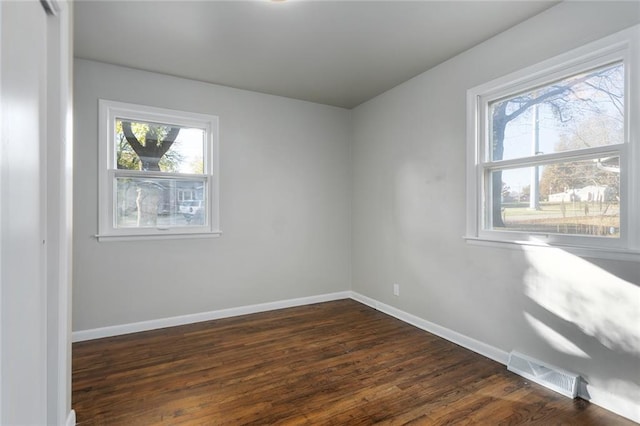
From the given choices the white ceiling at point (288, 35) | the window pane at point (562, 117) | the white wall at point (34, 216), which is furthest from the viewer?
the white ceiling at point (288, 35)

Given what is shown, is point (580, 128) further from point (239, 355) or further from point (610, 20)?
point (239, 355)

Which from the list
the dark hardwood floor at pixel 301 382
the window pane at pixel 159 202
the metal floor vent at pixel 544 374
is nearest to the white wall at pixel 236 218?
the window pane at pixel 159 202

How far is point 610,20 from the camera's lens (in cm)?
195

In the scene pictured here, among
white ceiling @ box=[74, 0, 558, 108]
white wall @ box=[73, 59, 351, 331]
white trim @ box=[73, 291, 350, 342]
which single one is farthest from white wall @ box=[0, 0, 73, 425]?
white wall @ box=[73, 59, 351, 331]

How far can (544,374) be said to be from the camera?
2.22m

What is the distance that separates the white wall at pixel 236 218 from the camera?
120 inches

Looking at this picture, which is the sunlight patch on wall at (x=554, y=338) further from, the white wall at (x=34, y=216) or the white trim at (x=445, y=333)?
the white wall at (x=34, y=216)

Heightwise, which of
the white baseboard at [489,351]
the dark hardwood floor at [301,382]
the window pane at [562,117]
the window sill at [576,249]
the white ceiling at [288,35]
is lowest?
the dark hardwood floor at [301,382]

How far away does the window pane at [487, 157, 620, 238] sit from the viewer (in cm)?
204

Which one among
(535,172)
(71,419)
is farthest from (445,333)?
(71,419)

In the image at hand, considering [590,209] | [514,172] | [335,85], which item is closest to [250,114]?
[335,85]

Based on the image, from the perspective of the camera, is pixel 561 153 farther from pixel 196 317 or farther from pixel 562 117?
pixel 196 317

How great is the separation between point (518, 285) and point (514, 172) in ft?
2.96

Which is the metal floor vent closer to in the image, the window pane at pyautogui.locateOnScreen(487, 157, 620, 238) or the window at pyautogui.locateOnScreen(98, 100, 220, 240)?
the window pane at pyautogui.locateOnScreen(487, 157, 620, 238)
